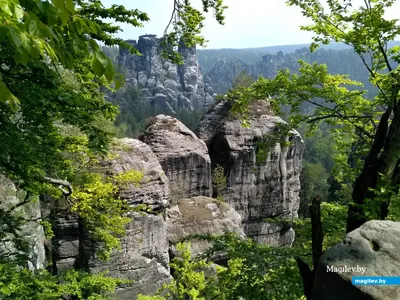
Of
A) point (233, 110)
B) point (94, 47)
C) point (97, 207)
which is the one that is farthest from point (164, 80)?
point (94, 47)

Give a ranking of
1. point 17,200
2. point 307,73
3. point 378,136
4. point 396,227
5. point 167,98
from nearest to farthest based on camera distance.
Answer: point 396,227, point 378,136, point 307,73, point 17,200, point 167,98

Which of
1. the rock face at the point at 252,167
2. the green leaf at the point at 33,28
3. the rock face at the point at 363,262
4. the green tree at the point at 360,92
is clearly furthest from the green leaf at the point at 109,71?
the rock face at the point at 252,167

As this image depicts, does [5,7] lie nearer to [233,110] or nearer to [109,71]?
[109,71]

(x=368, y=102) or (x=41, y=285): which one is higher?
(x=368, y=102)

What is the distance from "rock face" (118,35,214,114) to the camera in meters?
113

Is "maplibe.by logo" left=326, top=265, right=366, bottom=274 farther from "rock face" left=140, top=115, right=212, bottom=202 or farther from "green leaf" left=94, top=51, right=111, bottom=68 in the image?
"rock face" left=140, top=115, right=212, bottom=202

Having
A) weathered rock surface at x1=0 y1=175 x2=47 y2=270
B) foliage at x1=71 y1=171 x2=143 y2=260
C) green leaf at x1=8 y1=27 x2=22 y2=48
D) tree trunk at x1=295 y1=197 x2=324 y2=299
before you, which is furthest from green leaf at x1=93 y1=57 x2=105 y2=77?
foliage at x1=71 y1=171 x2=143 y2=260

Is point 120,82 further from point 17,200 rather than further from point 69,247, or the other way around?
point 69,247

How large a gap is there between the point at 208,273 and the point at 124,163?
6.75 metres

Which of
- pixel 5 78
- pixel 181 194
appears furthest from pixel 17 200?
pixel 181 194

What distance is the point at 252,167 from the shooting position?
81.7 ft

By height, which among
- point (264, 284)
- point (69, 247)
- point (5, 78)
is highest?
point (5, 78)

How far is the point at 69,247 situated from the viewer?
15891mm

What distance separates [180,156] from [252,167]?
5.67 meters
